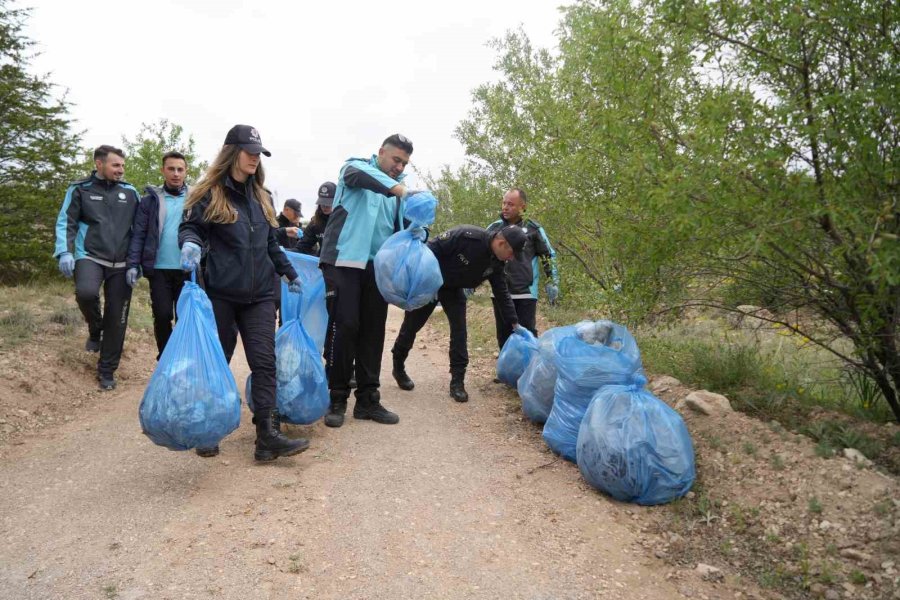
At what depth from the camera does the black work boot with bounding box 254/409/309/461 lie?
360 cm

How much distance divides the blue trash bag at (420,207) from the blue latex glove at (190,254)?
4.38ft

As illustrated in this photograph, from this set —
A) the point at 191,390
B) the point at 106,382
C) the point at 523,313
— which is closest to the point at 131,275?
the point at 106,382

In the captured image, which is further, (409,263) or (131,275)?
(131,275)

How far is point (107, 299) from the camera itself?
17.5ft

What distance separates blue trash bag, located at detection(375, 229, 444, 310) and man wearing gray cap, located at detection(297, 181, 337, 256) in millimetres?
2236

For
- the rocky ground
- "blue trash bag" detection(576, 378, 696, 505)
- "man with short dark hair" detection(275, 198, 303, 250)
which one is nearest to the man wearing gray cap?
"man with short dark hair" detection(275, 198, 303, 250)

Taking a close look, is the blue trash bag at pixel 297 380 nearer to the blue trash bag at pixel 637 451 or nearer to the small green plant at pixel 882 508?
the blue trash bag at pixel 637 451

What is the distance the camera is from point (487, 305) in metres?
11.1

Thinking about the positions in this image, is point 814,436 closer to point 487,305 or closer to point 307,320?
point 307,320

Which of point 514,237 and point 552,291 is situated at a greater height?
point 514,237

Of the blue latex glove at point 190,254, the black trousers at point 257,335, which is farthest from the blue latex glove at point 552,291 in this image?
the blue latex glove at point 190,254

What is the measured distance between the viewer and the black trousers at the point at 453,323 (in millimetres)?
5316

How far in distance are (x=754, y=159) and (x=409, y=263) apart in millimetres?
2128

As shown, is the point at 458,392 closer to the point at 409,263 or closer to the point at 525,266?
the point at 525,266
